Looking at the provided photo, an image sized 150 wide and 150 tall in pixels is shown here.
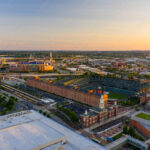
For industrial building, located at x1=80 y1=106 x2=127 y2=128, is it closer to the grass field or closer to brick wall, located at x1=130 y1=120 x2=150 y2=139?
brick wall, located at x1=130 y1=120 x2=150 y2=139

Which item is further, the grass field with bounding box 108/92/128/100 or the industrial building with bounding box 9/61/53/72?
the industrial building with bounding box 9/61/53/72

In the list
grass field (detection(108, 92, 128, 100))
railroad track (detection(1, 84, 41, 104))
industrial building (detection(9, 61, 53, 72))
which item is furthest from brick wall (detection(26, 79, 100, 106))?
industrial building (detection(9, 61, 53, 72))

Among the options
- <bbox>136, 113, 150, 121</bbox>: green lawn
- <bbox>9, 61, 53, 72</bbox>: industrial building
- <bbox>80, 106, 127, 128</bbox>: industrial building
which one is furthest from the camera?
<bbox>9, 61, 53, 72</bbox>: industrial building

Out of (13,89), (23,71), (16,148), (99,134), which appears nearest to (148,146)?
(99,134)

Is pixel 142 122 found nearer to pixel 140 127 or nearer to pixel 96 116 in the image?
pixel 140 127

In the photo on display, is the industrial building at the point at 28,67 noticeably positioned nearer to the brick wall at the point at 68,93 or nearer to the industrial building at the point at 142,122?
the brick wall at the point at 68,93

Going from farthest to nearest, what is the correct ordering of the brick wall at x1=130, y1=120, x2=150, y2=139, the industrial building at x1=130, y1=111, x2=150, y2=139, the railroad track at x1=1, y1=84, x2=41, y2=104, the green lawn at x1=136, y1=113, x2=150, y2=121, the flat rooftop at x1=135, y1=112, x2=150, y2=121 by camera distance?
1. the railroad track at x1=1, y1=84, x2=41, y2=104
2. the flat rooftop at x1=135, y1=112, x2=150, y2=121
3. the green lawn at x1=136, y1=113, x2=150, y2=121
4. the industrial building at x1=130, y1=111, x2=150, y2=139
5. the brick wall at x1=130, y1=120, x2=150, y2=139

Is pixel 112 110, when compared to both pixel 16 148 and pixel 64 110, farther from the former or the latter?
pixel 16 148

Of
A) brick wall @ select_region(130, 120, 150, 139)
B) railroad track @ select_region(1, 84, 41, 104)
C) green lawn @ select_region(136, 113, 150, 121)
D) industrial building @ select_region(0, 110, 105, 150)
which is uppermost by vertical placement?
industrial building @ select_region(0, 110, 105, 150)

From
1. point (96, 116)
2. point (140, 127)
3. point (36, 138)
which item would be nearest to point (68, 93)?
point (96, 116)
